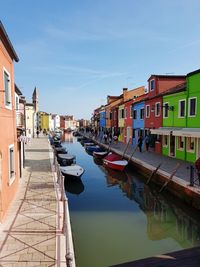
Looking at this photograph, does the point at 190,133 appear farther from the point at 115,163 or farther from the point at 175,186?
the point at 115,163

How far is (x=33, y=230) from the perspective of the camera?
24.0 feet

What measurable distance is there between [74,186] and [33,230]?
10.2 metres

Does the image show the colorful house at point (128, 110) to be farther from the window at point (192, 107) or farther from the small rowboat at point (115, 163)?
the window at point (192, 107)

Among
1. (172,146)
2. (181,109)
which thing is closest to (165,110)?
(181,109)

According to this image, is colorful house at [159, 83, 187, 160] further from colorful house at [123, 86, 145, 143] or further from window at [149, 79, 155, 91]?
colorful house at [123, 86, 145, 143]

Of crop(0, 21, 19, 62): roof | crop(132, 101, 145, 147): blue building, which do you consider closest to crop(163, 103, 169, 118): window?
crop(132, 101, 145, 147): blue building

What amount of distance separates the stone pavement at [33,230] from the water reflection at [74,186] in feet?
15.3

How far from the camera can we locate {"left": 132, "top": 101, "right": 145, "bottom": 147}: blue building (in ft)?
96.2

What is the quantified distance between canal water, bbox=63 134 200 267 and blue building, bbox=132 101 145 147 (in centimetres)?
1309

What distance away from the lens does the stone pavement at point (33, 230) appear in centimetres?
586

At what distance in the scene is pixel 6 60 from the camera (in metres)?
9.70

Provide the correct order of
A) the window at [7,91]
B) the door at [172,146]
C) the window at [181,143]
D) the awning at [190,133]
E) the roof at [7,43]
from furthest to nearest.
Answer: the door at [172,146] < the window at [181,143] < the awning at [190,133] < the window at [7,91] < the roof at [7,43]

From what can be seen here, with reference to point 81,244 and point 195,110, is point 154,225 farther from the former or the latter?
point 195,110

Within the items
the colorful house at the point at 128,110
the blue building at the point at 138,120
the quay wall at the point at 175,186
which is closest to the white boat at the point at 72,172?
the quay wall at the point at 175,186
